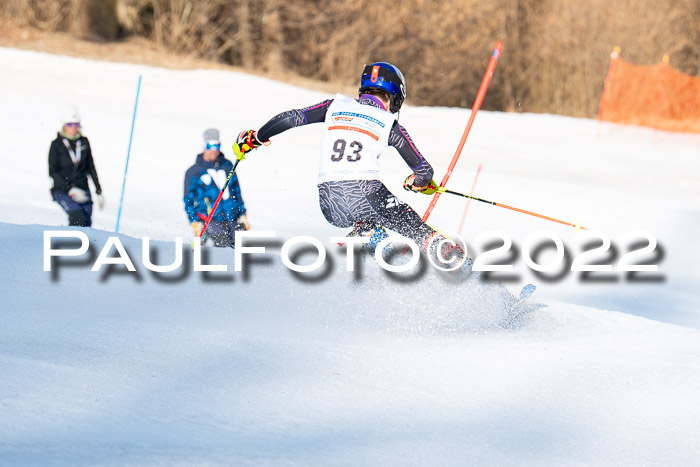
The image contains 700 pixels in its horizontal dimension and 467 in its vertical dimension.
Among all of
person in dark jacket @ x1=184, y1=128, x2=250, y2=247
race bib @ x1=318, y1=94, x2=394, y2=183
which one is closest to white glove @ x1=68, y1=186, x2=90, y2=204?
person in dark jacket @ x1=184, y1=128, x2=250, y2=247

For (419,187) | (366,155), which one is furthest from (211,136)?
(366,155)

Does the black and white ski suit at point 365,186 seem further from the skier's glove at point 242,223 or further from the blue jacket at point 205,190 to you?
the skier's glove at point 242,223

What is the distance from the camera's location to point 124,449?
3195mm

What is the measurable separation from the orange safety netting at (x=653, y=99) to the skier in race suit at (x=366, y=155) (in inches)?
630

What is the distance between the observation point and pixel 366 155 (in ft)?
17.5

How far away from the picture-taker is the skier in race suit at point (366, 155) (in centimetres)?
531

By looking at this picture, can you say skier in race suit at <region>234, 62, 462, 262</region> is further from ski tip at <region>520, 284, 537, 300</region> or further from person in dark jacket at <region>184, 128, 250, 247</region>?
person in dark jacket at <region>184, 128, 250, 247</region>

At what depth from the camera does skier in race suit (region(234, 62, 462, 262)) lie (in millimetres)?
5309

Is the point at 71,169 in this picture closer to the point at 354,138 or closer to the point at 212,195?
the point at 212,195

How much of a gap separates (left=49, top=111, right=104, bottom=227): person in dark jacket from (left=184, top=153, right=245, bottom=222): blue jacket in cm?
127

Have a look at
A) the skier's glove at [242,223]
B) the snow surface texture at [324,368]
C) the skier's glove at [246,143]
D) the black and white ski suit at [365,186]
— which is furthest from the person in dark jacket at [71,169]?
the black and white ski suit at [365,186]

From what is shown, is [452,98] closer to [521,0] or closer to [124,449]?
[521,0]

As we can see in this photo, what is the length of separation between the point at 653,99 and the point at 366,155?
17891 millimetres

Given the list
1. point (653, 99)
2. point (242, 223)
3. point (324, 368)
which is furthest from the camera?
point (653, 99)
